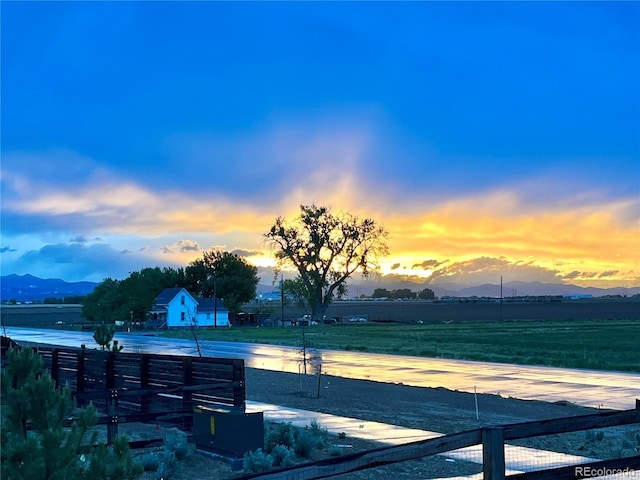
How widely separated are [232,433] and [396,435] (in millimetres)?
3154

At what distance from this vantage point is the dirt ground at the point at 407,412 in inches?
354

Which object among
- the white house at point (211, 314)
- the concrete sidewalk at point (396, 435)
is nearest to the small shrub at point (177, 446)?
the concrete sidewalk at point (396, 435)

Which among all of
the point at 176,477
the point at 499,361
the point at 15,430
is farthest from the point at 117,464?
the point at 499,361

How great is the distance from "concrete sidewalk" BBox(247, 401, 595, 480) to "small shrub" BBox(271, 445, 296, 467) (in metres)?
2.02

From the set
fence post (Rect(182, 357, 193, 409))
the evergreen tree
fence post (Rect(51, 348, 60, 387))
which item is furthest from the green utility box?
fence post (Rect(51, 348, 60, 387))

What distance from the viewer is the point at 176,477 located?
8688mm

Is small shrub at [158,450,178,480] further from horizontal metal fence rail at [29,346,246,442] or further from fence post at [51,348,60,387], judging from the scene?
fence post at [51,348,60,387]

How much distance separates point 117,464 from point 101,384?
9.11m

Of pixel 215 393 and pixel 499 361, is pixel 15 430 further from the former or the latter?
pixel 499 361

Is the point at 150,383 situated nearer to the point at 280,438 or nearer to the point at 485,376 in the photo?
the point at 280,438

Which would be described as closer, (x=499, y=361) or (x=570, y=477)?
(x=570, y=477)

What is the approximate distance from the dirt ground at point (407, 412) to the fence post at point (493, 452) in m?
3.44

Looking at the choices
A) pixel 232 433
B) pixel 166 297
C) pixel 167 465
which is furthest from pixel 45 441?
pixel 166 297

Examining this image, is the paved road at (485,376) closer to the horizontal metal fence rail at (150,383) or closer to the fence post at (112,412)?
the horizontal metal fence rail at (150,383)
